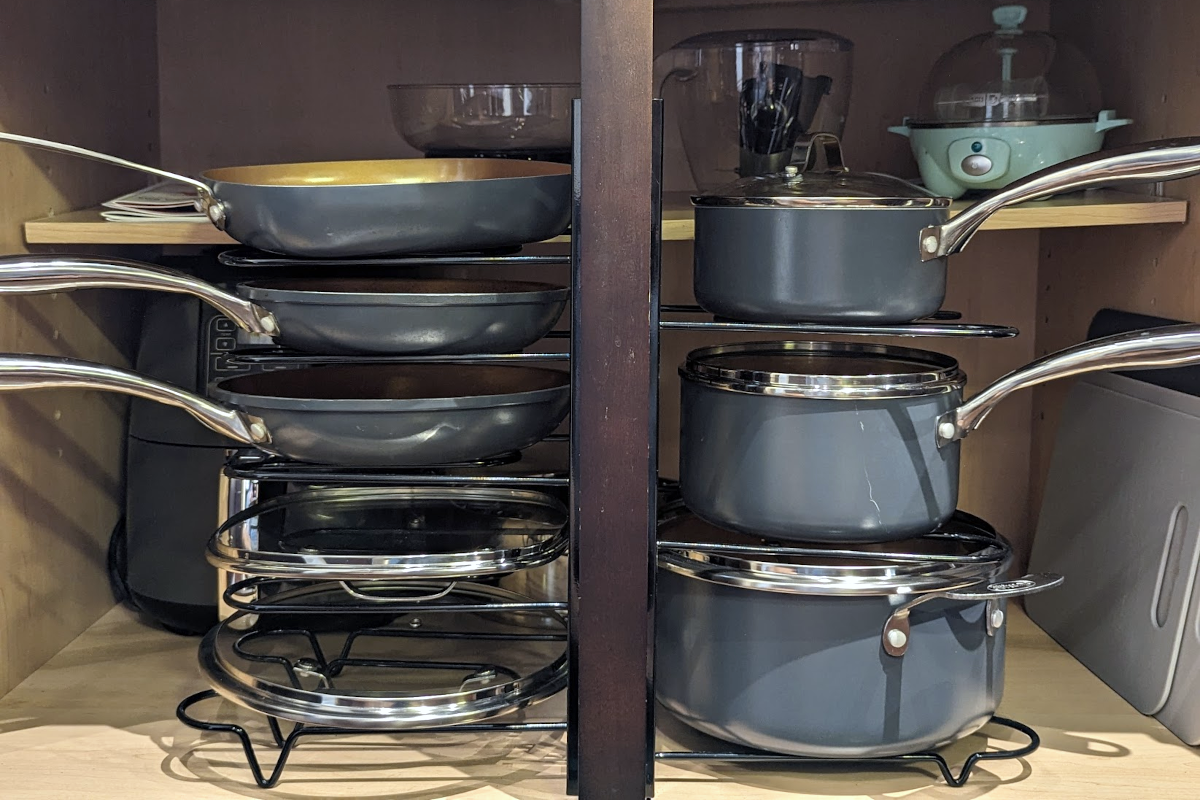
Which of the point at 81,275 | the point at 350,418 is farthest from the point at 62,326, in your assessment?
the point at 350,418

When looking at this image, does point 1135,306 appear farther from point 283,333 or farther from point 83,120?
point 83,120

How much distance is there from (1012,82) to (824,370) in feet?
1.05

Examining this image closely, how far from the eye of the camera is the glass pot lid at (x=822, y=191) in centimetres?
83

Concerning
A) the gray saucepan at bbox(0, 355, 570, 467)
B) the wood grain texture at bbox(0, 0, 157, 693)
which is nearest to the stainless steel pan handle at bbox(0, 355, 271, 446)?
the gray saucepan at bbox(0, 355, 570, 467)

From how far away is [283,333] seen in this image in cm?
85

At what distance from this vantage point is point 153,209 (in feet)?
3.39

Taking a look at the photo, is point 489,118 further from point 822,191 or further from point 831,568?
point 831,568

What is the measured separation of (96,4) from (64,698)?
2.03ft

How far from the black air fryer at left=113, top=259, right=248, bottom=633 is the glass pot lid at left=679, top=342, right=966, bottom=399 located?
46 centimetres

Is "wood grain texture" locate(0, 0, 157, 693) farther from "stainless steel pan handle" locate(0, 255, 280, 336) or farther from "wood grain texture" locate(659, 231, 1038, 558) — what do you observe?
"wood grain texture" locate(659, 231, 1038, 558)

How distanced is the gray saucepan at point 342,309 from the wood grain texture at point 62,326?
22 centimetres

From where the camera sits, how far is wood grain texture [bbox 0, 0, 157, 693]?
1.01m

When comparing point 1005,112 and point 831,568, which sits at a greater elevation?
point 1005,112

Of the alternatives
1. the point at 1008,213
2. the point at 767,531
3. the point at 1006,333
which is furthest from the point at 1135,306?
the point at 767,531
